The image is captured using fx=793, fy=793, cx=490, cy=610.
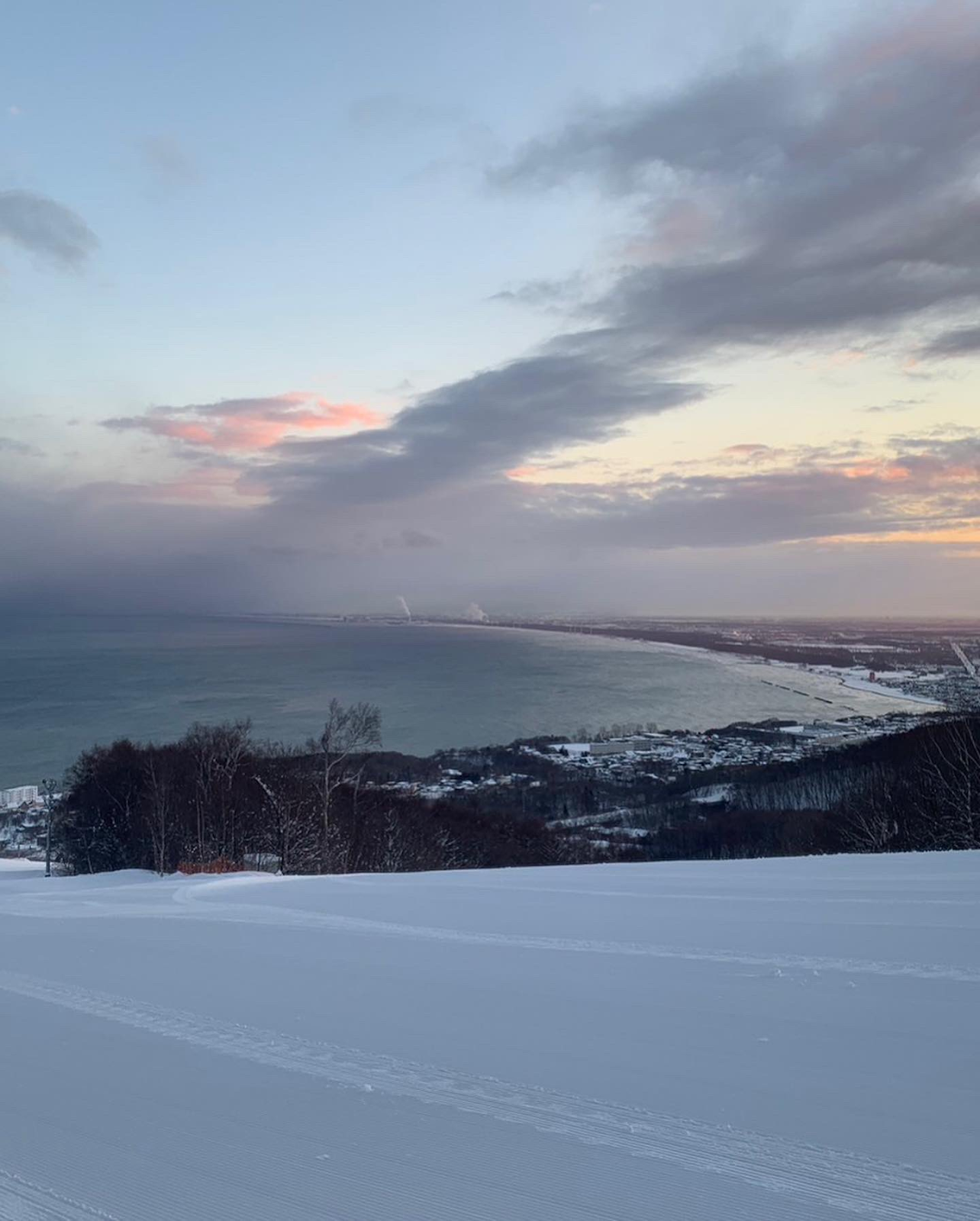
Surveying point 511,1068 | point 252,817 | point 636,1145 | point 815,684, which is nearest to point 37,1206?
point 511,1068

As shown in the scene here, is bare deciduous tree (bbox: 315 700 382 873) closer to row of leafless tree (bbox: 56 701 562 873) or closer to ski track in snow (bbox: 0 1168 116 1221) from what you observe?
row of leafless tree (bbox: 56 701 562 873)

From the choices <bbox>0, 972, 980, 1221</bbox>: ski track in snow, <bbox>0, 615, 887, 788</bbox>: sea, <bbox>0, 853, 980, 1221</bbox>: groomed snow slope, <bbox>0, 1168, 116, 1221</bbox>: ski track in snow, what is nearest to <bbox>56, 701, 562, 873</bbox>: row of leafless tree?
<bbox>0, 853, 980, 1221</bbox>: groomed snow slope

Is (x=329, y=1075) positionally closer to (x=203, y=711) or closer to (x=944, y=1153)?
(x=944, y=1153)

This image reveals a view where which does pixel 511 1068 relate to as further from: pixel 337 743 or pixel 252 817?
pixel 252 817

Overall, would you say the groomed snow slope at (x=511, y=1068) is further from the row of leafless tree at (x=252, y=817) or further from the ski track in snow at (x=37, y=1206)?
the row of leafless tree at (x=252, y=817)

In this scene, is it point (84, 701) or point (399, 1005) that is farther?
point (84, 701)

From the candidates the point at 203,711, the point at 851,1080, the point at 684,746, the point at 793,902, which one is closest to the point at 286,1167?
the point at 851,1080
